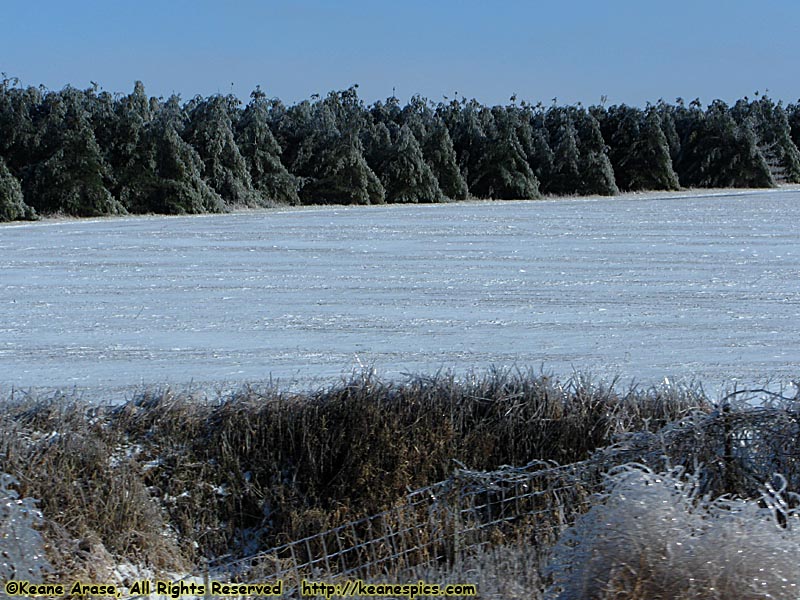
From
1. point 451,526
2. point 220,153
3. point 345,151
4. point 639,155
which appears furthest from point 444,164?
point 451,526

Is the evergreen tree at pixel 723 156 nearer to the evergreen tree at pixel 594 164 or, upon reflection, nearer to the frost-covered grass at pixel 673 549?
the evergreen tree at pixel 594 164

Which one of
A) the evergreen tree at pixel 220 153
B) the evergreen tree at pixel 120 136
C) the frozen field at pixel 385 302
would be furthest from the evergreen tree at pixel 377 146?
the frozen field at pixel 385 302

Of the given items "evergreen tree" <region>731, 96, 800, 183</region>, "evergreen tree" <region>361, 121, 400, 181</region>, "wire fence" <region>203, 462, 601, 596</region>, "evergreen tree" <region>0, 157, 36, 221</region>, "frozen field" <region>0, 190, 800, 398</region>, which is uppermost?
"evergreen tree" <region>731, 96, 800, 183</region>

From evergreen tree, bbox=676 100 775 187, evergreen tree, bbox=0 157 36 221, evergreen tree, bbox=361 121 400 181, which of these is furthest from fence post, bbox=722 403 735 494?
evergreen tree, bbox=676 100 775 187

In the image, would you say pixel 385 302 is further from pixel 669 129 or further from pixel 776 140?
pixel 776 140

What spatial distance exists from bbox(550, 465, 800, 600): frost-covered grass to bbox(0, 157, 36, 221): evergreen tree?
20.9m

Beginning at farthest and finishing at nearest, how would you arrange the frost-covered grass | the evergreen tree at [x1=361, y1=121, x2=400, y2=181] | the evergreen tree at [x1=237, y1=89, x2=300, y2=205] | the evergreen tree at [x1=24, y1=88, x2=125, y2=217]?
Answer: the evergreen tree at [x1=361, y1=121, x2=400, y2=181] → the evergreen tree at [x1=237, y1=89, x2=300, y2=205] → the evergreen tree at [x1=24, y1=88, x2=125, y2=217] → the frost-covered grass

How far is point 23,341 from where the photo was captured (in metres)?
9.68

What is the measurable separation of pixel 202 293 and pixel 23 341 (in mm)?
3298

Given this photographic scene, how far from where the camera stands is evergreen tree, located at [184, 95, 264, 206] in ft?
90.9

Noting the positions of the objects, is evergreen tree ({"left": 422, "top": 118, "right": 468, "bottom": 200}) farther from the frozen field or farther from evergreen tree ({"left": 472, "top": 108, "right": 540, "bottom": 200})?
the frozen field

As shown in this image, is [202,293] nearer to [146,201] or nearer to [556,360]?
[556,360]

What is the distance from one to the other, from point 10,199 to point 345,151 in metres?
10.3

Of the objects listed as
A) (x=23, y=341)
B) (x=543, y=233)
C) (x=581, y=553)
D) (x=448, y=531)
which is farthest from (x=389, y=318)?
(x=543, y=233)
